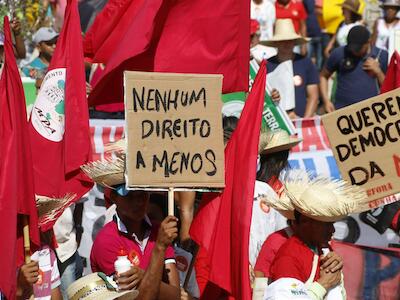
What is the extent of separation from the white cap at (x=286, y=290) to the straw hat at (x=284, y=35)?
723 centimetres

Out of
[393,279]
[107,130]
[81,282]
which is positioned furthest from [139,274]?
[107,130]

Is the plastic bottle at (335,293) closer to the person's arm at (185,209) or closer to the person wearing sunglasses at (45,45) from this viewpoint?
the person's arm at (185,209)

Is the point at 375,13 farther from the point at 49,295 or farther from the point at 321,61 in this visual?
the point at 49,295

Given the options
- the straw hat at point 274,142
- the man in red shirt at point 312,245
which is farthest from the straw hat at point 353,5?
the man in red shirt at point 312,245

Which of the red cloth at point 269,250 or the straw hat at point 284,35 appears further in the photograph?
the straw hat at point 284,35

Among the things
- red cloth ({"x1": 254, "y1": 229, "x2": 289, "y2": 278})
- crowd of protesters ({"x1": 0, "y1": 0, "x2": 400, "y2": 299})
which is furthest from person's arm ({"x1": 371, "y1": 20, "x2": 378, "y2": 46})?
red cloth ({"x1": 254, "y1": 229, "x2": 289, "y2": 278})

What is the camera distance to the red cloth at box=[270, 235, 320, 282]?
7.23 meters

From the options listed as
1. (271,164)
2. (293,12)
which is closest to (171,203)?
(271,164)

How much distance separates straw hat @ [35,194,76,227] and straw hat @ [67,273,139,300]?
0.76m

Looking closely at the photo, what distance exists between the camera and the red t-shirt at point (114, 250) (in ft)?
24.8

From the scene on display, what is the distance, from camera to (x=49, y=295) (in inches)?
307

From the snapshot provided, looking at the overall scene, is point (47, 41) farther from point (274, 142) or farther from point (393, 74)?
point (393, 74)

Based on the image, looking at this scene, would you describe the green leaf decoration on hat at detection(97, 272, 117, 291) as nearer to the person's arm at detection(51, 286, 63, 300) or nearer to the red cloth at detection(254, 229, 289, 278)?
the person's arm at detection(51, 286, 63, 300)

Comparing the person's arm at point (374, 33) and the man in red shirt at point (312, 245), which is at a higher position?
the person's arm at point (374, 33)
